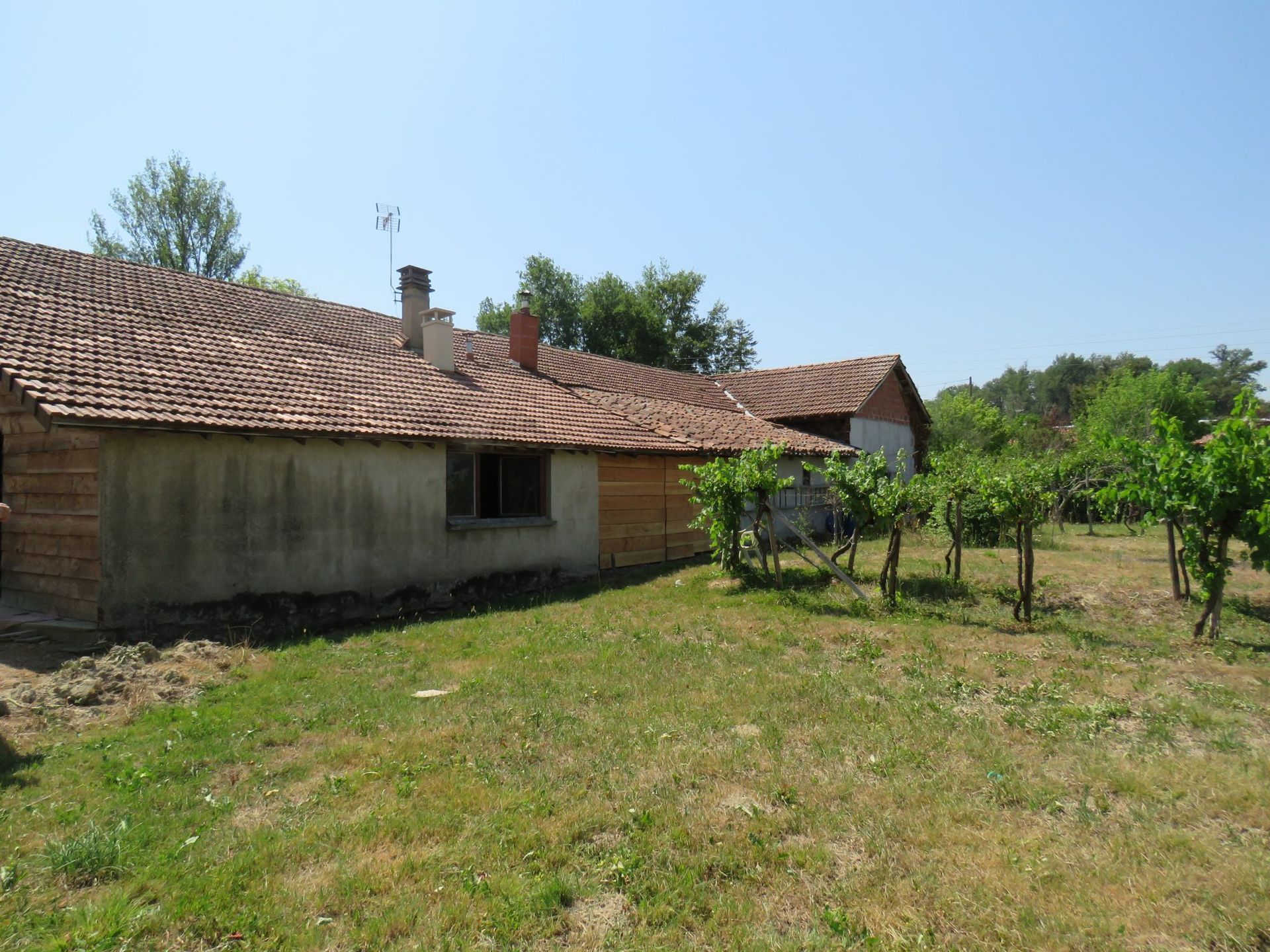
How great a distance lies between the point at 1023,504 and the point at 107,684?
1011cm

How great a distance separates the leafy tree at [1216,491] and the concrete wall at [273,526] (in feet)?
30.9

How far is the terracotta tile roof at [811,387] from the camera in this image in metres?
24.5

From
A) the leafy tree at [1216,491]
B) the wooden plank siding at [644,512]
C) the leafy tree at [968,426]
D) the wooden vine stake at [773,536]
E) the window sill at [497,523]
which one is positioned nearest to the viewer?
the leafy tree at [1216,491]

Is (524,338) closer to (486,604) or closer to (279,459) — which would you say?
(486,604)

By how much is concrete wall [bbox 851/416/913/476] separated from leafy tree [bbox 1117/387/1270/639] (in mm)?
13587

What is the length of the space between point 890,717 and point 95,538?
27.7 ft

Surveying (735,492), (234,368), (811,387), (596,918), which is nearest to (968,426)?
(811,387)

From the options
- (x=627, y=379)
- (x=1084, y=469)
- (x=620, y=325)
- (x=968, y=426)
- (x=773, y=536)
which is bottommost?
(x=773, y=536)

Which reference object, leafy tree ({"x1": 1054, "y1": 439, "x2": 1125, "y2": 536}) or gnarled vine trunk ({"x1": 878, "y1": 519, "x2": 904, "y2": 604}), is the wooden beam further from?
leafy tree ({"x1": 1054, "y1": 439, "x2": 1125, "y2": 536})

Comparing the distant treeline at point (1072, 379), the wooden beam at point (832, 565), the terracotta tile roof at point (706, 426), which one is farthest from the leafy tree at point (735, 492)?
the distant treeline at point (1072, 379)

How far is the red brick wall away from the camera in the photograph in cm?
2497

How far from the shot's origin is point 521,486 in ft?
44.3

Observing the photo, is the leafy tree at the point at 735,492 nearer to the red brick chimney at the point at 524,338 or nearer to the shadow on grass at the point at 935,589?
the shadow on grass at the point at 935,589

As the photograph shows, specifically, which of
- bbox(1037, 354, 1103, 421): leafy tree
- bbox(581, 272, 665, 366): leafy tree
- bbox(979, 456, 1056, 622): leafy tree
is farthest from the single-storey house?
bbox(1037, 354, 1103, 421): leafy tree
